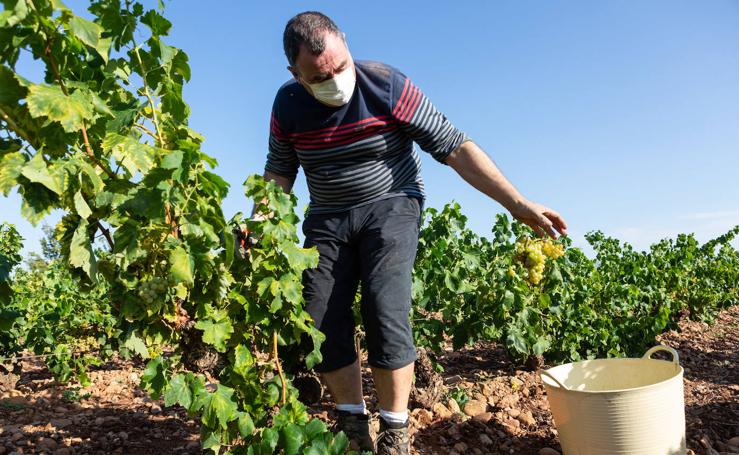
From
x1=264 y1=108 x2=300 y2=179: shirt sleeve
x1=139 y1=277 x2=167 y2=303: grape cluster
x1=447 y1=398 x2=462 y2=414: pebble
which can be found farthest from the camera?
x1=447 y1=398 x2=462 y2=414: pebble

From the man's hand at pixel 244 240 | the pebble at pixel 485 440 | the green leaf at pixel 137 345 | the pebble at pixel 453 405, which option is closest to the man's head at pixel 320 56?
the man's hand at pixel 244 240

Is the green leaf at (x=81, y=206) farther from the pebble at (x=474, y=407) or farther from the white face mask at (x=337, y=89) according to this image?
the pebble at (x=474, y=407)

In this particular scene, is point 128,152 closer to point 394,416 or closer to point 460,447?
point 394,416

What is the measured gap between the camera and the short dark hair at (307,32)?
2.35 meters

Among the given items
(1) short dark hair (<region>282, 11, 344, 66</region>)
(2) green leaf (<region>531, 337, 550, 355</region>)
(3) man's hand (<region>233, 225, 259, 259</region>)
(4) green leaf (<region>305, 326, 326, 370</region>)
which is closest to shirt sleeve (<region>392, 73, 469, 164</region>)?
(1) short dark hair (<region>282, 11, 344, 66</region>)

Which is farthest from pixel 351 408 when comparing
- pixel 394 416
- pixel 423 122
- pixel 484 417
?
pixel 423 122

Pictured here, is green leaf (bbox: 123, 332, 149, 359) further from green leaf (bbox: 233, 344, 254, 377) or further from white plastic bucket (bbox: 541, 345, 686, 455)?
white plastic bucket (bbox: 541, 345, 686, 455)

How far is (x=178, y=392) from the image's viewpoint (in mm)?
2062

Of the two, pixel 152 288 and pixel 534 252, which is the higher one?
pixel 534 252

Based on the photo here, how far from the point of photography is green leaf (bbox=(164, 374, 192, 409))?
2043 millimetres

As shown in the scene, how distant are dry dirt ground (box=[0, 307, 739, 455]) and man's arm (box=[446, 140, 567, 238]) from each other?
123 centimetres

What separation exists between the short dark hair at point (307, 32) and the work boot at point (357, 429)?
154 cm

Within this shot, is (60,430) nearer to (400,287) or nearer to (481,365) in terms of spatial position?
(400,287)

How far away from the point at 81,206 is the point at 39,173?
0.54ft
